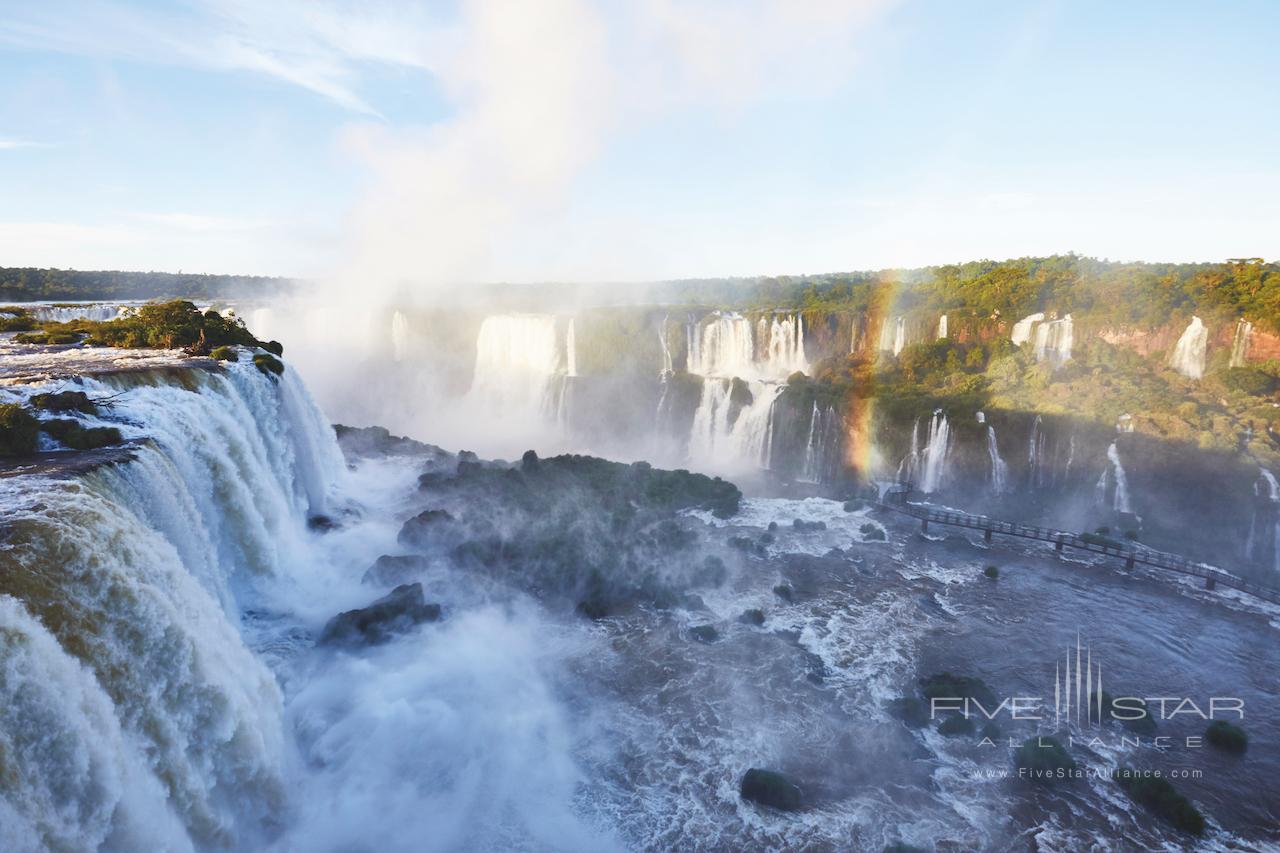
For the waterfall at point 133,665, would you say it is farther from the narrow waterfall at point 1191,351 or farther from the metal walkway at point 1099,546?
the narrow waterfall at point 1191,351

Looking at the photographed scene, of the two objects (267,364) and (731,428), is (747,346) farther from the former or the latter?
(267,364)

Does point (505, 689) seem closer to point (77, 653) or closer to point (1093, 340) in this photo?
point (77, 653)

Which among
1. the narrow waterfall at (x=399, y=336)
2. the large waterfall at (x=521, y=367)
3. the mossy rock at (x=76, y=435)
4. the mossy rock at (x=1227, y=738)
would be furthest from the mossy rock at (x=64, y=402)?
the narrow waterfall at (x=399, y=336)

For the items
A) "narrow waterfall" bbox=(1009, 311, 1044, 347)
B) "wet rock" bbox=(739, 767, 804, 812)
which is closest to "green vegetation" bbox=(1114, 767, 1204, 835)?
"wet rock" bbox=(739, 767, 804, 812)

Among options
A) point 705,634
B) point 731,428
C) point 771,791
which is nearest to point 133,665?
point 771,791

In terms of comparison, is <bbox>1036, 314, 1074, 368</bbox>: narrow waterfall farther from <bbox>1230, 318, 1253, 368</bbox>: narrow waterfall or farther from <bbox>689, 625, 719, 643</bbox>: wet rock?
<bbox>689, 625, 719, 643</bbox>: wet rock

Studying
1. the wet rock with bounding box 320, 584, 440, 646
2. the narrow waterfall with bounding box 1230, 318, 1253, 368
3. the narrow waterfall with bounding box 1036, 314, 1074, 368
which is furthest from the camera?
the narrow waterfall with bounding box 1036, 314, 1074, 368
